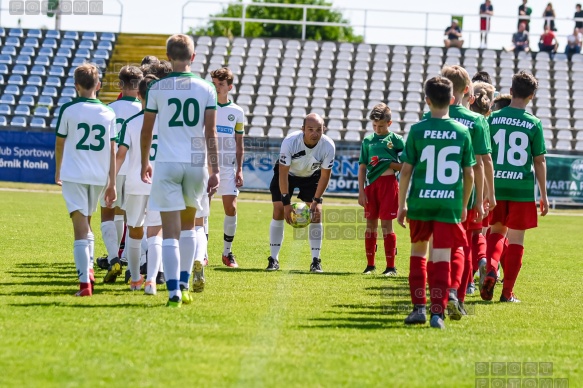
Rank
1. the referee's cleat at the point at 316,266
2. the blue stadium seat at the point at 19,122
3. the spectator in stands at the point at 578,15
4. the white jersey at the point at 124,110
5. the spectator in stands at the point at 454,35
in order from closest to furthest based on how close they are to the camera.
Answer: the white jersey at the point at 124,110
the referee's cleat at the point at 316,266
the blue stadium seat at the point at 19,122
the spectator in stands at the point at 578,15
the spectator in stands at the point at 454,35

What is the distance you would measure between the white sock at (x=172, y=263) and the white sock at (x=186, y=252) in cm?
26

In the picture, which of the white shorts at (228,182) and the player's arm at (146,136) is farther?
the white shorts at (228,182)

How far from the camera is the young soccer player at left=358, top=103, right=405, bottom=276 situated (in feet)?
38.4

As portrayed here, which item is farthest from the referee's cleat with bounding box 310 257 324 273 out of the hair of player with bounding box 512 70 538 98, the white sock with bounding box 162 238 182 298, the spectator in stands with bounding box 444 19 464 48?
the spectator in stands with bounding box 444 19 464 48

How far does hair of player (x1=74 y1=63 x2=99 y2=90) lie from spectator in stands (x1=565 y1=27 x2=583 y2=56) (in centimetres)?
2989

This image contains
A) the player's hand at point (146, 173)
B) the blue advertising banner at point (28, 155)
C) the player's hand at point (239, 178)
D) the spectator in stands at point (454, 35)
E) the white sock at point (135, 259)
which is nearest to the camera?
the player's hand at point (146, 173)

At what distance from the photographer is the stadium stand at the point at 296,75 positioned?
33188 mm

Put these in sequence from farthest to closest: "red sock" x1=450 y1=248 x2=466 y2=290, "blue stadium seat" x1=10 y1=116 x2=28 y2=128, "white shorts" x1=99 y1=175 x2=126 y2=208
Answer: "blue stadium seat" x1=10 y1=116 x2=28 y2=128, "white shorts" x1=99 y1=175 x2=126 y2=208, "red sock" x1=450 y1=248 x2=466 y2=290

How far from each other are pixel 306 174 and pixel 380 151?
0.91 meters

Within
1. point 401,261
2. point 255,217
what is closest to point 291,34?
point 255,217

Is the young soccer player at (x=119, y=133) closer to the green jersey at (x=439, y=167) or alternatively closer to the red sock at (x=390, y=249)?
the green jersey at (x=439, y=167)

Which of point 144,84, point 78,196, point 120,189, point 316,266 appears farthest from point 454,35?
point 78,196

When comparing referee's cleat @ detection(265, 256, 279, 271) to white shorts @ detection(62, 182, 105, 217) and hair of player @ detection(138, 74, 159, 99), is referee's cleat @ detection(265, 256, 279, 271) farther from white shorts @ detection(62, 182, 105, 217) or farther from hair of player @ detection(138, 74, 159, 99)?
white shorts @ detection(62, 182, 105, 217)

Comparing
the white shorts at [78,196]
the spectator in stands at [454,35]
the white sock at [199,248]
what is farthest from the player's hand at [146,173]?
the spectator in stands at [454,35]
